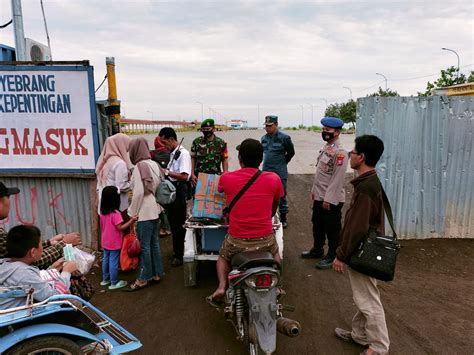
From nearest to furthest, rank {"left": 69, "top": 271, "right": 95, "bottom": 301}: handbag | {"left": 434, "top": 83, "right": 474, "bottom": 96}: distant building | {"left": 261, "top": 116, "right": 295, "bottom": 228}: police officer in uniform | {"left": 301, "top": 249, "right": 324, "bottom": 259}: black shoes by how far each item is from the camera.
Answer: {"left": 69, "top": 271, "right": 95, "bottom": 301}: handbag, {"left": 301, "top": 249, "right": 324, "bottom": 259}: black shoes, {"left": 261, "top": 116, "right": 295, "bottom": 228}: police officer in uniform, {"left": 434, "top": 83, "right": 474, "bottom": 96}: distant building

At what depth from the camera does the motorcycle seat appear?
2.84 m

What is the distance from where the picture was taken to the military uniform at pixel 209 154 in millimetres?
5672

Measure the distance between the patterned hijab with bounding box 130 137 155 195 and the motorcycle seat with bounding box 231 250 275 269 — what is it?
1.67 metres

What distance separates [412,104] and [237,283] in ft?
14.6

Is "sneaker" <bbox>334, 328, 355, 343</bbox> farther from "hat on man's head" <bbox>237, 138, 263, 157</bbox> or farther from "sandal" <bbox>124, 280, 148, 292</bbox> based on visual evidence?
"sandal" <bbox>124, 280, 148, 292</bbox>

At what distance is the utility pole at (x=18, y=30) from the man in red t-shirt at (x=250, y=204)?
492 centimetres

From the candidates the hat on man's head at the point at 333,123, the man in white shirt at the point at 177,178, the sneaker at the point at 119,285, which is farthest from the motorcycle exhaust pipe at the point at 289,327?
the hat on man's head at the point at 333,123

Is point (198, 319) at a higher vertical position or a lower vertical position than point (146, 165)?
lower

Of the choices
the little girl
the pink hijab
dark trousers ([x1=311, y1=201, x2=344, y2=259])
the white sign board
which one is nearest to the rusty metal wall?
the white sign board

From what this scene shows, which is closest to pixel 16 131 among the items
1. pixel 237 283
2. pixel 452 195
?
pixel 237 283

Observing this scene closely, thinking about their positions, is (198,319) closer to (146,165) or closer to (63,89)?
(146,165)

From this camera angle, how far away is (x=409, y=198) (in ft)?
19.3

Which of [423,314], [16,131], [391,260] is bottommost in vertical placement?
[423,314]

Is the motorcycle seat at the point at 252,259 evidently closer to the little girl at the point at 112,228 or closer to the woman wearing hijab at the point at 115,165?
the little girl at the point at 112,228
